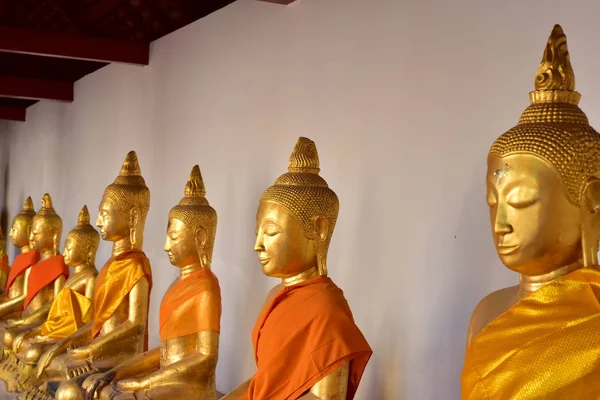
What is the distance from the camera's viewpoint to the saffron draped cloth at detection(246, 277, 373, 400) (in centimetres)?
278

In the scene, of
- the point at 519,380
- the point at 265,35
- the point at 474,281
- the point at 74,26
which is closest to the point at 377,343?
the point at 474,281

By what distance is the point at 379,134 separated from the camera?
368 centimetres

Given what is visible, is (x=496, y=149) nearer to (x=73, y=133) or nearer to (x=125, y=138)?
(x=125, y=138)

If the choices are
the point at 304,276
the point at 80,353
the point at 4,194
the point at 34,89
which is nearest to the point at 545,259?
the point at 304,276

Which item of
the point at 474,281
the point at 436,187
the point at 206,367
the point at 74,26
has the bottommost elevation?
the point at 206,367

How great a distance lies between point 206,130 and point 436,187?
2.24 meters

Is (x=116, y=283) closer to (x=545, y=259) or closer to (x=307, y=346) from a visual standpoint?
(x=307, y=346)

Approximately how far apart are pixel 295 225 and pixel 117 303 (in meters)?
1.68

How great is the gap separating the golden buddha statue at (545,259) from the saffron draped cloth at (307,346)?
619mm

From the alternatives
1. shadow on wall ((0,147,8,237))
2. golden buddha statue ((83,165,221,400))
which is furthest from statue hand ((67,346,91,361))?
shadow on wall ((0,147,8,237))

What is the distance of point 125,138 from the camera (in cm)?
650

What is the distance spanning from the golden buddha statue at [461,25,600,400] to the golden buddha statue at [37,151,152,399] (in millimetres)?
2478

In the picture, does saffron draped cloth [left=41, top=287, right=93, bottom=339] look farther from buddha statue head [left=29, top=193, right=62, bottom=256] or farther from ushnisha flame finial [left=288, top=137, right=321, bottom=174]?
ushnisha flame finial [left=288, top=137, right=321, bottom=174]

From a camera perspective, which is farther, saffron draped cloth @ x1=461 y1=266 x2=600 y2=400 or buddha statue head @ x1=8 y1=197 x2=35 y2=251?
buddha statue head @ x1=8 y1=197 x2=35 y2=251
